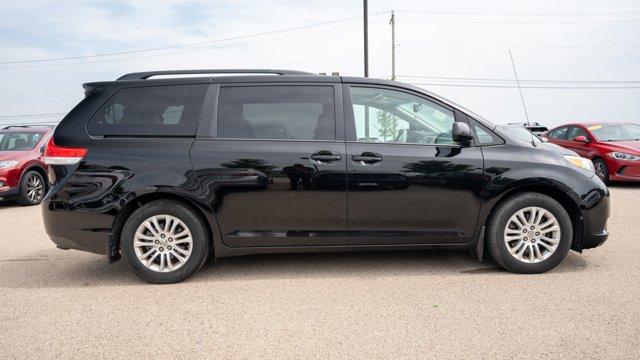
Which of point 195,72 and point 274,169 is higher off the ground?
point 195,72

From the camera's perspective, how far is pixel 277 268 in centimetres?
449

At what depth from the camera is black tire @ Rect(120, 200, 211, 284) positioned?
13.2 feet

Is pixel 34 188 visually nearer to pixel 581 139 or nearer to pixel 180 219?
pixel 180 219

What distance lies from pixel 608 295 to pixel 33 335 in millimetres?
4100

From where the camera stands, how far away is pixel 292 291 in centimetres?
383

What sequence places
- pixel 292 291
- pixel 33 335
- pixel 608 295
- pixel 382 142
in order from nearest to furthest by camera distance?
pixel 33 335 < pixel 608 295 < pixel 292 291 < pixel 382 142

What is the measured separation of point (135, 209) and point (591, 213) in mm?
3974

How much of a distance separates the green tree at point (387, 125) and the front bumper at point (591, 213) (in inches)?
65.0

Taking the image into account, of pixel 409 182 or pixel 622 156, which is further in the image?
pixel 622 156

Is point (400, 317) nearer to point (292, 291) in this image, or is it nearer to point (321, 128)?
point (292, 291)

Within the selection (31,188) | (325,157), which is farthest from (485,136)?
(31,188)

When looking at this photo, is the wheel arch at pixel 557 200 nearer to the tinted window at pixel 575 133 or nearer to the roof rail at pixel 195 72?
the roof rail at pixel 195 72

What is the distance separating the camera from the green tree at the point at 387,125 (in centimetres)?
414

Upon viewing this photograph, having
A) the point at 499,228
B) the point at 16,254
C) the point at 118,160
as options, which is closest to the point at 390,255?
the point at 499,228
